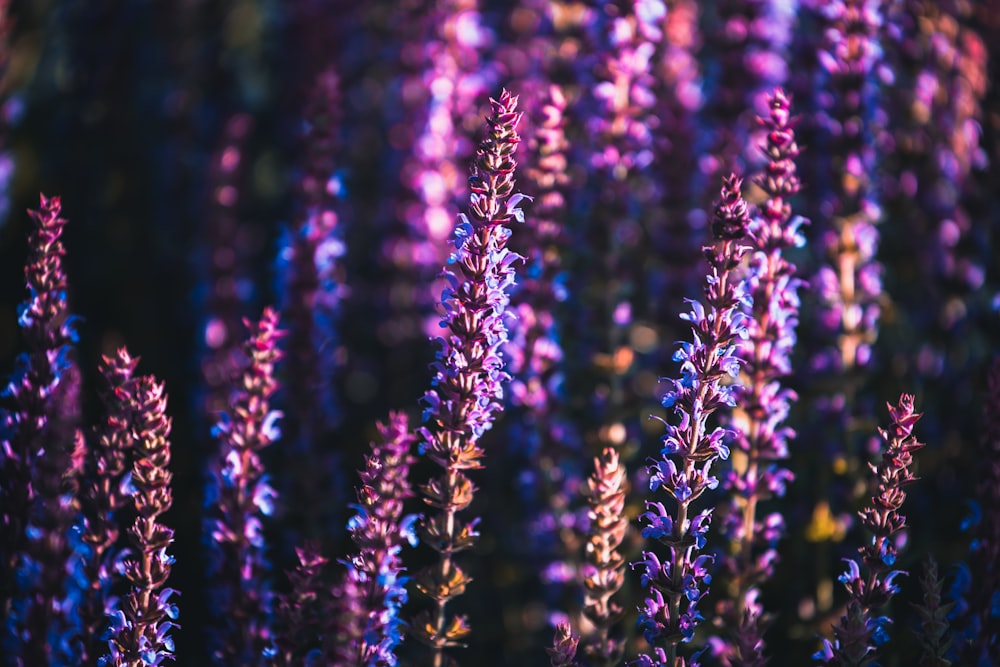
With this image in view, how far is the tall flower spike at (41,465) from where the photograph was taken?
246cm

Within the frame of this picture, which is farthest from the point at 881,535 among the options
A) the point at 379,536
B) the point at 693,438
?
the point at 379,536

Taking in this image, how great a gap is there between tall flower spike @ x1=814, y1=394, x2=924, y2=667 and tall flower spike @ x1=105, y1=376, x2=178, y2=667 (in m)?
1.74

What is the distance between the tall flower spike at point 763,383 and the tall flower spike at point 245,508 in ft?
4.50

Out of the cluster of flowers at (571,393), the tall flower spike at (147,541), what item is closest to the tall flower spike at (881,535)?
the cluster of flowers at (571,393)

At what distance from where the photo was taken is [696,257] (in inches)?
153

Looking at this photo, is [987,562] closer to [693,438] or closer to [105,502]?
[693,438]

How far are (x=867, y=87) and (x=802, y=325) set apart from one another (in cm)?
104

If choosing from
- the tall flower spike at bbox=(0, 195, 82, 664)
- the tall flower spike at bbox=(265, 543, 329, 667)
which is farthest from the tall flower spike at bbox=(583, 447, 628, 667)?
the tall flower spike at bbox=(0, 195, 82, 664)

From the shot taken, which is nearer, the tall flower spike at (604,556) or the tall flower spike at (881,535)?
the tall flower spike at (881,535)

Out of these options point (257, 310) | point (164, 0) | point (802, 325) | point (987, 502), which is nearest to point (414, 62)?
point (257, 310)

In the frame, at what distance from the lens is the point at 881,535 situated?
95.0 inches

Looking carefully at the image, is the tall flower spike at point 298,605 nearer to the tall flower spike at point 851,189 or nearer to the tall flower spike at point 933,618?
the tall flower spike at point 933,618

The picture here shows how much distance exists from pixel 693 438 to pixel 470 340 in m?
0.62

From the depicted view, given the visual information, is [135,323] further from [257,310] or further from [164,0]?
[164,0]
